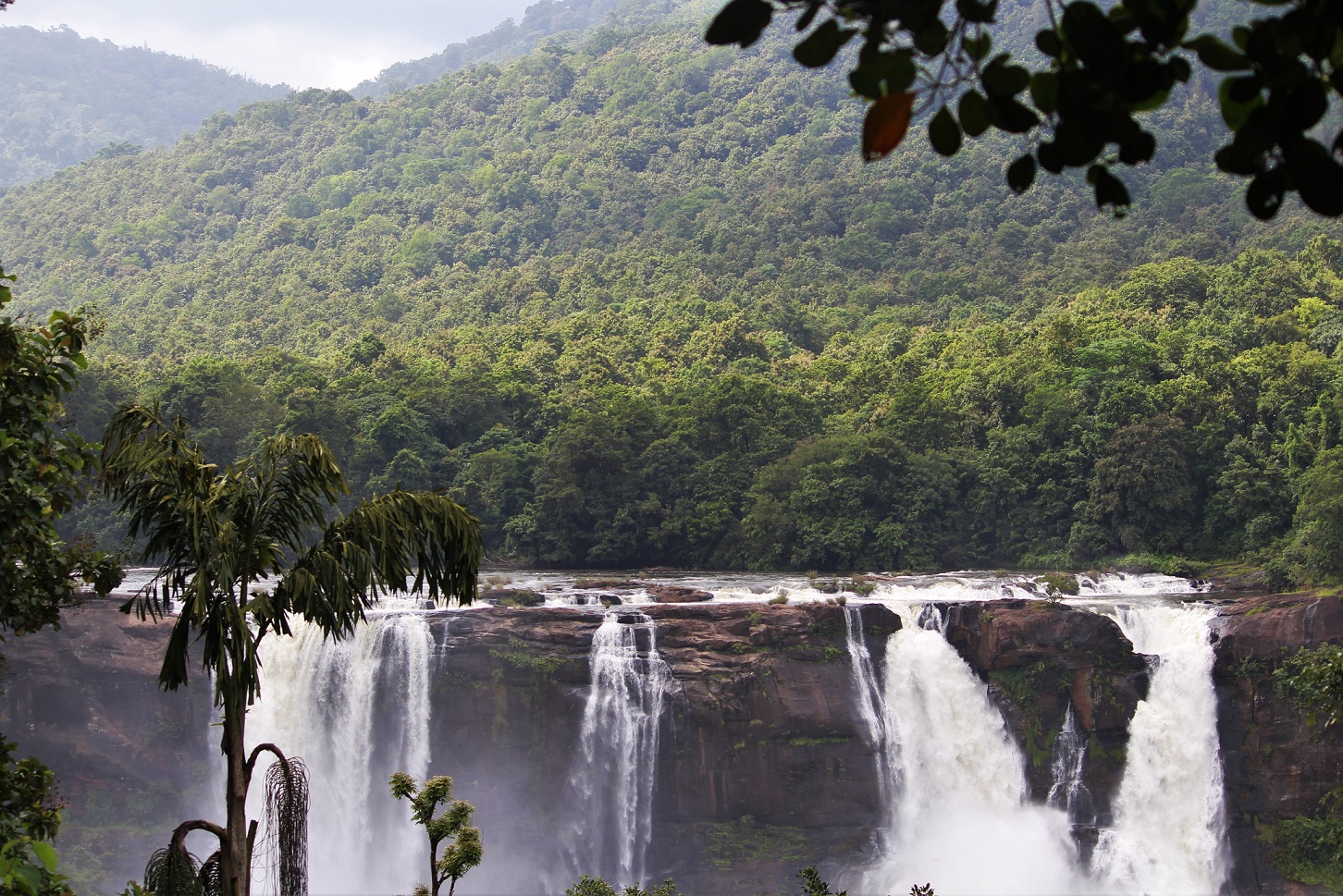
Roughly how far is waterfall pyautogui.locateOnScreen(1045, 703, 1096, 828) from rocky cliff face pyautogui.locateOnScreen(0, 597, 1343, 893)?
0.17m

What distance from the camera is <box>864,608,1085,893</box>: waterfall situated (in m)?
24.8

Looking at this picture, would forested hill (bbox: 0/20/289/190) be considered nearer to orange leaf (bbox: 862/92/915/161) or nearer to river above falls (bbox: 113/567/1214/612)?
river above falls (bbox: 113/567/1214/612)

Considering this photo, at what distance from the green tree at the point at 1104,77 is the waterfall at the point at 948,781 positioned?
23.9 meters

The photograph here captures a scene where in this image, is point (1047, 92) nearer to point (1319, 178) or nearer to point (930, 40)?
point (930, 40)

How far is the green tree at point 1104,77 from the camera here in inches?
87.4

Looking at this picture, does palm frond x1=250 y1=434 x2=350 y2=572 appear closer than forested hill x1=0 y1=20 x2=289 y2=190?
Yes

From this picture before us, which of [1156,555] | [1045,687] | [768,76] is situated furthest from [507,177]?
[1045,687]

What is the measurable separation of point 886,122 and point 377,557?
5112 mm

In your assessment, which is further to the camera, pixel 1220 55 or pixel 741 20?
pixel 741 20

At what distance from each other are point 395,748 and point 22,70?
151208 mm

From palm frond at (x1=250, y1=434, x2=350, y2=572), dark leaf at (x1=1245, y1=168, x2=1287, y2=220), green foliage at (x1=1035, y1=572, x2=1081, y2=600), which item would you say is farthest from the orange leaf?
green foliage at (x1=1035, y1=572, x2=1081, y2=600)

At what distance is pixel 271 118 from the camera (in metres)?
94.1

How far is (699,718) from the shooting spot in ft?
82.7

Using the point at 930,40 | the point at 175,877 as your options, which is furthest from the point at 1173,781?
the point at 930,40
